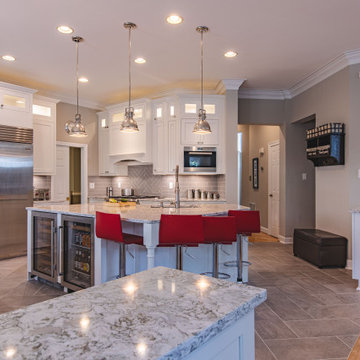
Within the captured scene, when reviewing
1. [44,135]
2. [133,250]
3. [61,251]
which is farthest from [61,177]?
[133,250]

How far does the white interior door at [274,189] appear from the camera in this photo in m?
7.08

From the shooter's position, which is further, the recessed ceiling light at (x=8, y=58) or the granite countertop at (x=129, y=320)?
the recessed ceiling light at (x=8, y=58)

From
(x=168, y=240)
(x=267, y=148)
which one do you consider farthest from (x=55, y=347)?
(x=267, y=148)

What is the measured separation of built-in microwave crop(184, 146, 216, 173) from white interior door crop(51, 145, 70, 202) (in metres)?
2.49

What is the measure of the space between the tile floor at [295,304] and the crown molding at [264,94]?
122 inches

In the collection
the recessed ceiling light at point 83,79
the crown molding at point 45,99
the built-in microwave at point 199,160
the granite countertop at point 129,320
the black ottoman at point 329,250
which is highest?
the recessed ceiling light at point 83,79

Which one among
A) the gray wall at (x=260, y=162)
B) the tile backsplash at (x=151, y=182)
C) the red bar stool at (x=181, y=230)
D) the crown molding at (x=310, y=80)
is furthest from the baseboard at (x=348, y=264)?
the gray wall at (x=260, y=162)

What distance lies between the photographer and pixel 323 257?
15.2ft

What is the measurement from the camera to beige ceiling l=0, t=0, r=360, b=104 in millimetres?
3344

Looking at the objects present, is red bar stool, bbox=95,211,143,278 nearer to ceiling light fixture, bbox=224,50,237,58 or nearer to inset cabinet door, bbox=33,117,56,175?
ceiling light fixture, bbox=224,50,237,58

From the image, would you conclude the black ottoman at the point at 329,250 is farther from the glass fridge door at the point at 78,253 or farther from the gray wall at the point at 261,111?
the glass fridge door at the point at 78,253

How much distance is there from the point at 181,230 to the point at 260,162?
569 centimetres

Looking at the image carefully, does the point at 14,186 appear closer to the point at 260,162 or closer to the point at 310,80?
the point at 310,80

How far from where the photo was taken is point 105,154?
23.6 feet
